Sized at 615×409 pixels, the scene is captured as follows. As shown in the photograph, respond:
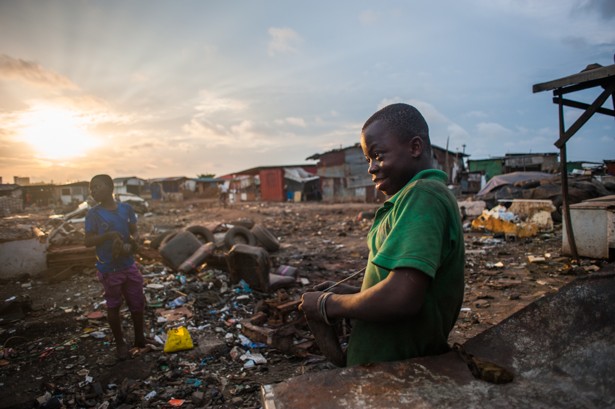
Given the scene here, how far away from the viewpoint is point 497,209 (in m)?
11.3

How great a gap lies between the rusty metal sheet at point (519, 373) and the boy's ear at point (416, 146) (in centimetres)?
75

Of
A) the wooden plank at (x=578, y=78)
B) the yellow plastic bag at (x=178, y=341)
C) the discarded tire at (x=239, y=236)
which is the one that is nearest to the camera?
the yellow plastic bag at (x=178, y=341)

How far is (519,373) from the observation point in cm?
115

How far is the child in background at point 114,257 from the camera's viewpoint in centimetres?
400

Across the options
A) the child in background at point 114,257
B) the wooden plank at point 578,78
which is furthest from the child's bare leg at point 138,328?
the wooden plank at point 578,78

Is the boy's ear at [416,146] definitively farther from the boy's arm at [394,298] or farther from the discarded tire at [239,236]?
the discarded tire at [239,236]

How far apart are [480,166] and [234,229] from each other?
28.8 metres

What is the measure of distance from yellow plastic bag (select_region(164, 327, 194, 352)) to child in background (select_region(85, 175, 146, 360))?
33cm

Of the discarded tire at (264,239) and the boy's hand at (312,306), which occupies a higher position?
the boy's hand at (312,306)

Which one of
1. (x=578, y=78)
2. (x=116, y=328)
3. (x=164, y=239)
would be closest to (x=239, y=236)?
(x=164, y=239)

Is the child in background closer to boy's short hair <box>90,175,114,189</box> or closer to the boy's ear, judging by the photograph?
boy's short hair <box>90,175,114,189</box>

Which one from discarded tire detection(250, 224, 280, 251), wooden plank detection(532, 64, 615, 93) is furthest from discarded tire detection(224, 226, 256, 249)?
wooden plank detection(532, 64, 615, 93)

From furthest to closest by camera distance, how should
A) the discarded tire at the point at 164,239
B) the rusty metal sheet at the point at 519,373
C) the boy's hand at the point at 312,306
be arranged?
the discarded tire at the point at 164,239, the boy's hand at the point at 312,306, the rusty metal sheet at the point at 519,373

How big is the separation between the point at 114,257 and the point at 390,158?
3.75 meters
